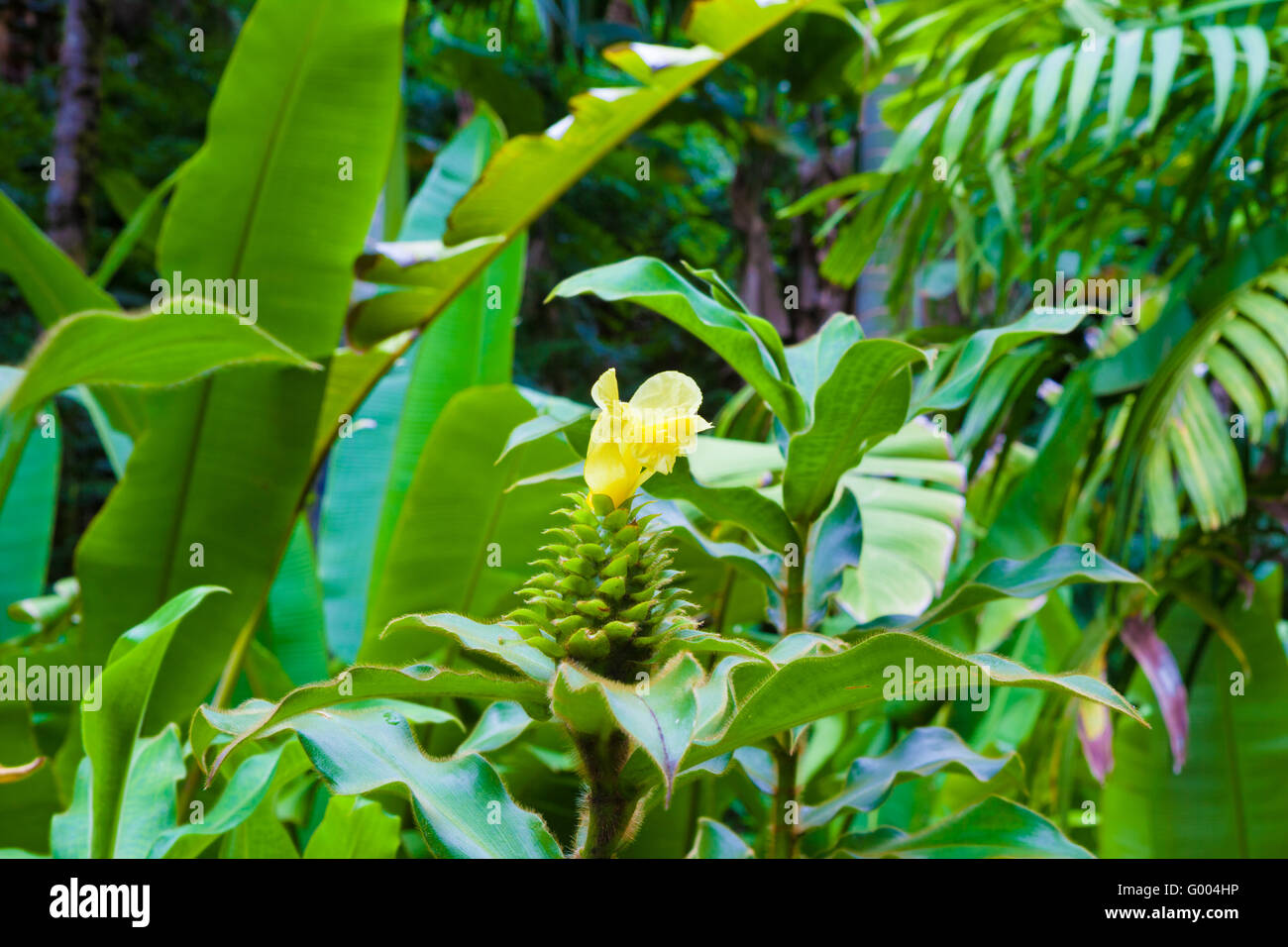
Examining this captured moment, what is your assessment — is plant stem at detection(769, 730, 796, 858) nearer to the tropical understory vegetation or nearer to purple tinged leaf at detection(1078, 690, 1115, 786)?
the tropical understory vegetation

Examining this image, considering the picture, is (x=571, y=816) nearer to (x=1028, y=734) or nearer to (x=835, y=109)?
(x=1028, y=734)

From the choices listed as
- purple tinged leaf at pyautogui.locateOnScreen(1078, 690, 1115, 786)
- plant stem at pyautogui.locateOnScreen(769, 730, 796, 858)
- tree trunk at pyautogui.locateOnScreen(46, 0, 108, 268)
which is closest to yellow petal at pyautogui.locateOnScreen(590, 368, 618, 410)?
plant stem at pyautogui.locateOnScreen(769, 730, 796, 858)

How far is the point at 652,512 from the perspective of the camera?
62 cm

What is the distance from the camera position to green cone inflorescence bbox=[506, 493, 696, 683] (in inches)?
15.7

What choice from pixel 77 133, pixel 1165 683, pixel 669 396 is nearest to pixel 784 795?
pixel 669 396

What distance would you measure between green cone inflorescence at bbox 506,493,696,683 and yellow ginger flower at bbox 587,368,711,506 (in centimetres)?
1

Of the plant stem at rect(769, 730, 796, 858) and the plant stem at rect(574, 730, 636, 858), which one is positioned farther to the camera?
the plant stem at rect(769, 730, 796, 858)

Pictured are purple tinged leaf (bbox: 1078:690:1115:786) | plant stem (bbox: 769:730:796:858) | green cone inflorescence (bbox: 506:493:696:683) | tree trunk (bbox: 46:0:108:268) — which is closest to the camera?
green cone inflorescence (bbox: 506:493:696:683)

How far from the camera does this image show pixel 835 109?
3586 millimetres

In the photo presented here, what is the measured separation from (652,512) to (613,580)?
0.73 ft

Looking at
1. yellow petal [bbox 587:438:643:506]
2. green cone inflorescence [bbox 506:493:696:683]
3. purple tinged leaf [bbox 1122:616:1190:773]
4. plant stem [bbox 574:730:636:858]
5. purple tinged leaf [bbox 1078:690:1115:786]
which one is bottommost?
purple tinged leaf [bbox 1078:690:1115:786]

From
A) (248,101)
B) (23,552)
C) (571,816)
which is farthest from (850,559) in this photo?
(23,552)

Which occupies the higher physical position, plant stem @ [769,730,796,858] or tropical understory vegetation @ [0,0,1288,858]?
tropical understory vegetation @ [0,0,1288,858]

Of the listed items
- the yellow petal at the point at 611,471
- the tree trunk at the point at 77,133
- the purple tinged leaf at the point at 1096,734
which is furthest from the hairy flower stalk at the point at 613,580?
the tree trunk at the point at 77,133
